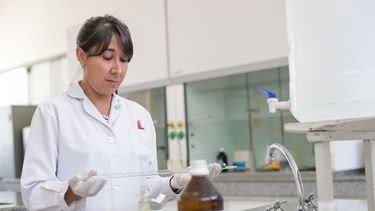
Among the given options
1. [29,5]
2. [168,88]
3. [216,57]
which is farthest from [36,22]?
[216,57]

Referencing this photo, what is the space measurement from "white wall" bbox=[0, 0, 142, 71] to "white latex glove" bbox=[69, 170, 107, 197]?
3763mm

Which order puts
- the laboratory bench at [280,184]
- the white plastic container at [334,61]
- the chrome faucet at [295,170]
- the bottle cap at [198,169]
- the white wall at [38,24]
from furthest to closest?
the white wall at [38,24]
the laboratory bench at [280,184]
the chrome faucet at [295,170]
the white plastic container at [334,61]
the bottle cap at [198,169]

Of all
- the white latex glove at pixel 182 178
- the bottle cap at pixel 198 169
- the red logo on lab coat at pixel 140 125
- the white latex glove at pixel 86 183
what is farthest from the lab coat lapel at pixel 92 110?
the bottle cap at pixel 198 169

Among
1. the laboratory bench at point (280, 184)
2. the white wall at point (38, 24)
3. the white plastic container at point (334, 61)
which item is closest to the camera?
the white plastic container at point (334, 61)

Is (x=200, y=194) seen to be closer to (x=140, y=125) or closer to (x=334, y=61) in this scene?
(x=334, y=61)

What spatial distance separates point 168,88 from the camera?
369 centimetres

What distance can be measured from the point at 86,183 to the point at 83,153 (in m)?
0.34

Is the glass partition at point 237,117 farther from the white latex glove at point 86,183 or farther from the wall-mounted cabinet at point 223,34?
the white latex glove at point 86,183

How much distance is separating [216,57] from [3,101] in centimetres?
437

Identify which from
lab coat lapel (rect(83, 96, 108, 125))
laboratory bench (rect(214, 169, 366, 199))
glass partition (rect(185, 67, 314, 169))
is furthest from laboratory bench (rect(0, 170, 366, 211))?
lab coat lapel (rect(83, 96, 108, 125))

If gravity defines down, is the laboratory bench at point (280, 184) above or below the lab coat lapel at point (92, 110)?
below

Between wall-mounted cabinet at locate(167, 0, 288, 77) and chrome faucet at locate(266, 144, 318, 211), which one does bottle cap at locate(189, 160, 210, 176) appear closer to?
Answer: chrome faucet at locate(266, 144, 318, 211)

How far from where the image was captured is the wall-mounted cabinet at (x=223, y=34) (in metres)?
3.03

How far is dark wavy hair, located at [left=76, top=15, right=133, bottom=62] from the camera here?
1.43 metres
